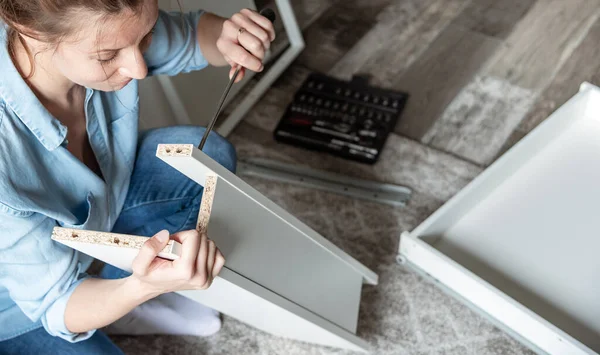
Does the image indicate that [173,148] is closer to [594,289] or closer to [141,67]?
[141,67]

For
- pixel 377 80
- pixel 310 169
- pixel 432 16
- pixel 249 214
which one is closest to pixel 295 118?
pixel 310 169

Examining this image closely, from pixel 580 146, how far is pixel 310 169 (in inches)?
24.3

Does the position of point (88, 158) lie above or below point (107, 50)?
below

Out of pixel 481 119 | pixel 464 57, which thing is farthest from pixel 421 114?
pixel 464 57

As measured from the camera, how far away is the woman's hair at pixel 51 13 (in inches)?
27.9

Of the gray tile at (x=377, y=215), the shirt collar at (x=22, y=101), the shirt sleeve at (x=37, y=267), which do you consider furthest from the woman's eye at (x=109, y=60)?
the gray tile at (x=377, y=215)

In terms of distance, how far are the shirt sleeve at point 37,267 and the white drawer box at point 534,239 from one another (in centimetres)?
62

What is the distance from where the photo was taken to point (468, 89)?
168 centimetres

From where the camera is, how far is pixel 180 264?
28.3 inches

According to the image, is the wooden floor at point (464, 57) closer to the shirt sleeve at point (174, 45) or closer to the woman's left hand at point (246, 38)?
the shirt sleeve at point (174, 45)

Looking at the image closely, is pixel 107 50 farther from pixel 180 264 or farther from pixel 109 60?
pixel 180 264

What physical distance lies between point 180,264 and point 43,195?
0.27m

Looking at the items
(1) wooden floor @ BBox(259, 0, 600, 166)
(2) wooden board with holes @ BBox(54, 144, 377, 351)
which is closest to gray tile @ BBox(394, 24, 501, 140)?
(1) wooden floor @ BBox(259, 0, 600, 166)

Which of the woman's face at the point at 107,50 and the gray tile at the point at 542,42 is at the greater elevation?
the woman's face at the point at 107,50
